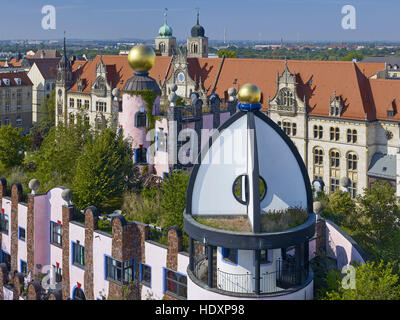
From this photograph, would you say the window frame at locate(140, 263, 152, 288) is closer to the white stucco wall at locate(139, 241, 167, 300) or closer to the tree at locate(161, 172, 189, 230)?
the white stucco wall at locate(139, 241, 167, 300)

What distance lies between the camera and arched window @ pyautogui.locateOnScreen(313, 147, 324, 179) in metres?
56.9

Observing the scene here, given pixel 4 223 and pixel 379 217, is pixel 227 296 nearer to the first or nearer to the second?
pixel 379 217

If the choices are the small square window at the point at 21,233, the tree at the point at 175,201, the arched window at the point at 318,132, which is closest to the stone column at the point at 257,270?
the tree at the point at 175,201

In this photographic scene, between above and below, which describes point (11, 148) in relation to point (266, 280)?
above

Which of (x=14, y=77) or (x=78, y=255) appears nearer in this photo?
(x=78, y=255)

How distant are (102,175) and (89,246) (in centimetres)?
559

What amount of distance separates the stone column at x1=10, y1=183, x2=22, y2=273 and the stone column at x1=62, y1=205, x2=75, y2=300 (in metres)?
4.75

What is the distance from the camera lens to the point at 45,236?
29781mm

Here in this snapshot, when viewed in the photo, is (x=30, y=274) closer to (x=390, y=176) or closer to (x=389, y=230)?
(x=389, y=230)

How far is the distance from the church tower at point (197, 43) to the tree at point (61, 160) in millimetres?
57065

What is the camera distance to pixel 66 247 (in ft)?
91.4

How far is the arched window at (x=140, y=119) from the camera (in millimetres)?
35588

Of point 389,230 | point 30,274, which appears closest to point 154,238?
point 30,274
